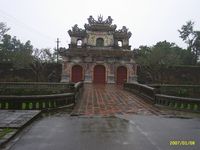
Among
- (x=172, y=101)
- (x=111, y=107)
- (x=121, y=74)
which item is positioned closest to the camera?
(x=172, y=101)

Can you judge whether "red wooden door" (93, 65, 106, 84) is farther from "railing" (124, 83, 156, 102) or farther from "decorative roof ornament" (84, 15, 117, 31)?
"railing" (124, 83, 156, 102)

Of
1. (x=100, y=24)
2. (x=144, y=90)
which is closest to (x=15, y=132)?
(x=144, y=90)

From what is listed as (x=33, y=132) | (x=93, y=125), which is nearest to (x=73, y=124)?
(x=93, y=125)

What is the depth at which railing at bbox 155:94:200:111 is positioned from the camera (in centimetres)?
1176

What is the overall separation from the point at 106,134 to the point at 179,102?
648 cm

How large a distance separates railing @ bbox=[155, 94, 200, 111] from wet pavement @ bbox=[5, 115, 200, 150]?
2316 mm

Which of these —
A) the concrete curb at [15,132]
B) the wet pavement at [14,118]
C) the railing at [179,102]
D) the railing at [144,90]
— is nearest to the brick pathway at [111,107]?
the railing at [144,90]

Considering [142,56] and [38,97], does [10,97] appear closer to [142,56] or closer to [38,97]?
[38,97]

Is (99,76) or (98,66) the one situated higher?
(98,66)

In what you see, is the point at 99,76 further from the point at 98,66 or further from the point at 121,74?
the point at 121,74

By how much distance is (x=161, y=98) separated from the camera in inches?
554

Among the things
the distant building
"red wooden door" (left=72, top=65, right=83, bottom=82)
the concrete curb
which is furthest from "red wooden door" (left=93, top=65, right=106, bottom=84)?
the concrete curb

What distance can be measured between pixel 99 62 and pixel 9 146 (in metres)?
32.0

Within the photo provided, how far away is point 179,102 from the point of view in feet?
41.2
